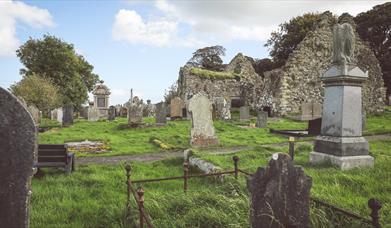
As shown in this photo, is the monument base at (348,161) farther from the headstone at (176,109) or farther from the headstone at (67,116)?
the headstone at (67,116)

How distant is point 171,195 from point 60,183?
9.91ft

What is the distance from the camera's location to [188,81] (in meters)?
31.2

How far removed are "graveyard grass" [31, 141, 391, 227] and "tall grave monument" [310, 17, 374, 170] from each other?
1.38ft

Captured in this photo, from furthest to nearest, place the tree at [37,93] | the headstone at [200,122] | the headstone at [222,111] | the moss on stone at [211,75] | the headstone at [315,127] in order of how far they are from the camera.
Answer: the tree at [37,93], the moss on stone at [211,75], the headstone at [222,111], the headstone at [315,127], the headstone at [200,122]

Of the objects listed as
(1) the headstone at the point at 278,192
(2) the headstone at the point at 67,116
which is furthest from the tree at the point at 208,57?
(1) the headstone at the point at 278,192

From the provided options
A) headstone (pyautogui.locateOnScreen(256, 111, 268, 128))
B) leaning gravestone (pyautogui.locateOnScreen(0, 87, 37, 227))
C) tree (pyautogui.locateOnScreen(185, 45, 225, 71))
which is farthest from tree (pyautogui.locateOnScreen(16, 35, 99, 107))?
leaning gravestone (pyautogui.locateOnScreen(0, 87, 37, 227))

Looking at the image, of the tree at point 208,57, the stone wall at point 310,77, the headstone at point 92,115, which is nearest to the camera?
the stone wall at point 310,77

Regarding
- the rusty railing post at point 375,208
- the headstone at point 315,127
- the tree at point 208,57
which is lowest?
the rusty railing post at point 375,208

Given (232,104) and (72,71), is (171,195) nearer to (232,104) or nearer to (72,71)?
(232,104)

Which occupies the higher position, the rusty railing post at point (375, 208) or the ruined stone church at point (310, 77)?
the ruined stone church at point (310, 77)

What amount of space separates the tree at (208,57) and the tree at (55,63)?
18.3 m

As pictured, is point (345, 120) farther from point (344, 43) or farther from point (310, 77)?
point (310, 77)

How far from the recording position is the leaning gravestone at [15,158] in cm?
263

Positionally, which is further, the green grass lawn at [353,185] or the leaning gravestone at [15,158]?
the green grass lawn at [353,185]
